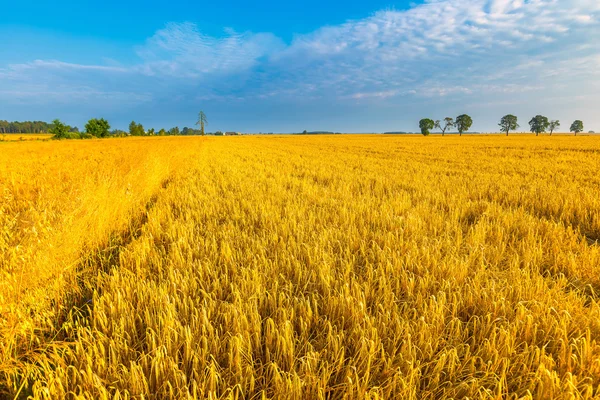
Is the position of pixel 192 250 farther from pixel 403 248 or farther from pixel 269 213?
pixel 403 248

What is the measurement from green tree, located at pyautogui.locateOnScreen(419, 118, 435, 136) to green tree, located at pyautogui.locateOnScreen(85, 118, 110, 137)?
119115mm

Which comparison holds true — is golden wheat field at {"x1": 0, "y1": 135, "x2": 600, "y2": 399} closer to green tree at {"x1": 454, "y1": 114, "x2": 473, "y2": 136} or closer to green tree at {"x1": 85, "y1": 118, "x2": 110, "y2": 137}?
green tree at {"x1": 85, "y1": 118, "x2": 110, "y2": 137}

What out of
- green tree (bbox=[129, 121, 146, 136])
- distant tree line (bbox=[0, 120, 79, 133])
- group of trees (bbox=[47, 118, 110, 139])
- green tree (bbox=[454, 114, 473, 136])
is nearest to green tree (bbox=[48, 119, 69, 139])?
group of trees (bbox=[47, 118, 110, 139])

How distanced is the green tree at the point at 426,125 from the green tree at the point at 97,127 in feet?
391

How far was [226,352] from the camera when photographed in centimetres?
166

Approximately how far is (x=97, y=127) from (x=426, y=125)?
122121 mm

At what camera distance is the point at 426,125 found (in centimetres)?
11569

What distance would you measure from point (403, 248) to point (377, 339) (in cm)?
164

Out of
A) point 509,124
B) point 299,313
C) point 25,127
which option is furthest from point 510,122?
point 25,127

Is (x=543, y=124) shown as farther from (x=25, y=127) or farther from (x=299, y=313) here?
(x=25, y=127)

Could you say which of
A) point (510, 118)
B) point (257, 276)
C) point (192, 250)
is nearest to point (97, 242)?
point (192, 250)

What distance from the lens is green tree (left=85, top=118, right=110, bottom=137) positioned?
8450 centimetres

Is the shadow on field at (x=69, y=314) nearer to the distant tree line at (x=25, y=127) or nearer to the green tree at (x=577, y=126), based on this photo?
the green tree at (x=577, y=126)

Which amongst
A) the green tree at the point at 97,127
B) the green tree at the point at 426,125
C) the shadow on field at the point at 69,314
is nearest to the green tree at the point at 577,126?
the green tree at the point at 426,125
